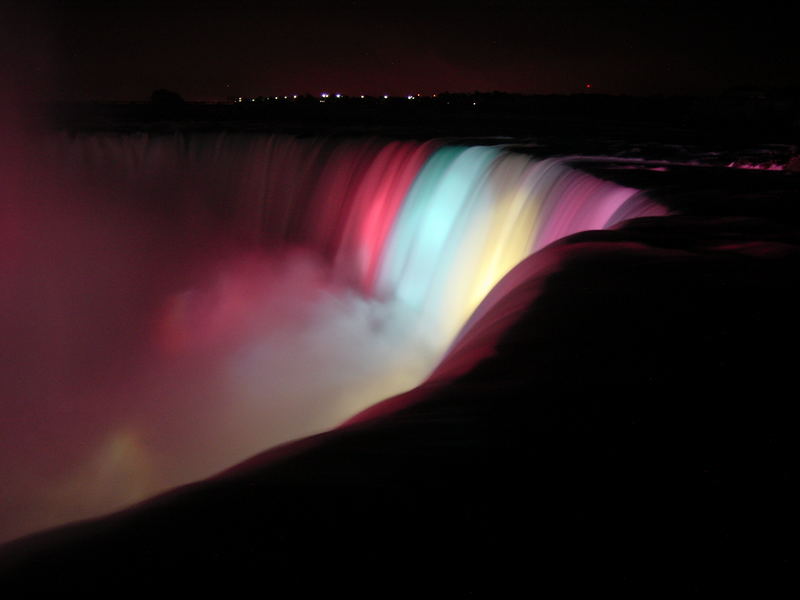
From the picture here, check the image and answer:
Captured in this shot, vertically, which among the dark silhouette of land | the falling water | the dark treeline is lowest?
the falling water

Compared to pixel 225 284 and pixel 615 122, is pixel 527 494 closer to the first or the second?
pixel 225 284

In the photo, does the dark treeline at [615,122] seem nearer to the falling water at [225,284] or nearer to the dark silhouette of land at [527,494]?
the falling water at [225,284]

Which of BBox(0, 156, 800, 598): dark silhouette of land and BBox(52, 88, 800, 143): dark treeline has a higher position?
BBox(52, 88, 800, 143): dark treeline

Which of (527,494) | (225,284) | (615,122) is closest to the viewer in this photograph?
(527,494)

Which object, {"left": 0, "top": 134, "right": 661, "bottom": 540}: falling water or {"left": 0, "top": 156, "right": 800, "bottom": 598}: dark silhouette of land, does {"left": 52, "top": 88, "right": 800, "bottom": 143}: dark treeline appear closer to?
{"left": 0, "top": 134, "right": 661, "bottom": 540}: falling water

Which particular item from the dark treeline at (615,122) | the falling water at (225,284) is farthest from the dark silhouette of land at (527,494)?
the dark treeline at (615,122)

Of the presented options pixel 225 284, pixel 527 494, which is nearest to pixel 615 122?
pixel 225 284

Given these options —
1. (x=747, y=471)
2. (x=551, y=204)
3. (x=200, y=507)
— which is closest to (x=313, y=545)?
(x=200, y=507)

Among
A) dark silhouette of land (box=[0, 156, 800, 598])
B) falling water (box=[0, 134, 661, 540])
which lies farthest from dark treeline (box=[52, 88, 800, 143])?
dark silhouette of land (box=[0, 156, 800, 598])
